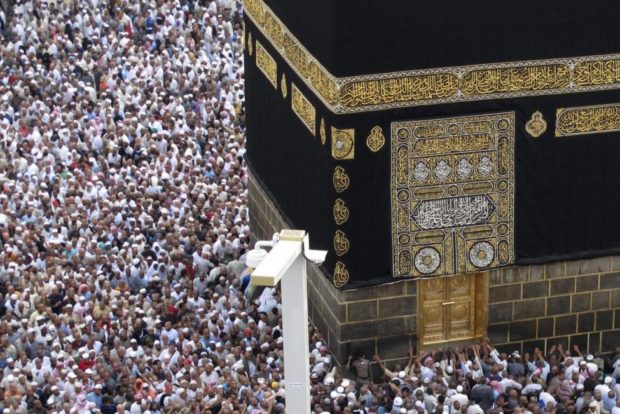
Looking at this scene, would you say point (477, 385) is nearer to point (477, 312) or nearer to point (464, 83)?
point (477, 312)

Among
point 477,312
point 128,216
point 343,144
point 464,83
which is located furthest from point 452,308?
point 128,216

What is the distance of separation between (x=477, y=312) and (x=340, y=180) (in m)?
2.74

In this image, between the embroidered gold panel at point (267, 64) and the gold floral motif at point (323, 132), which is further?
the embroidered gold panel at point (267, 64)

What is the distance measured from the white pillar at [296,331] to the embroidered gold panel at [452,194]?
6.77m

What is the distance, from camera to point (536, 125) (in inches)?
731

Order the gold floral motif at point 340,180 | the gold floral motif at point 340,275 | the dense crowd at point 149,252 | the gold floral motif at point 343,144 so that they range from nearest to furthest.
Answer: the dense crowd at point 149,252
the gold floral motif at point 343,144
the gold floral motif at point 340,180
the gold floral motif at point 340,275

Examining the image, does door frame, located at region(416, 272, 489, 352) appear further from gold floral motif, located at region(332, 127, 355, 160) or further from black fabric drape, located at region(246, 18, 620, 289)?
gold floral motif, located at region(332, 127, 355, 160)

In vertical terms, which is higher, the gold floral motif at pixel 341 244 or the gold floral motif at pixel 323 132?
the gold floral motif at pixel 323 132

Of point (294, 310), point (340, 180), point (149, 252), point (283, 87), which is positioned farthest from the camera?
point (149, 252)

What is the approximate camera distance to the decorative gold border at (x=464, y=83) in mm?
18062

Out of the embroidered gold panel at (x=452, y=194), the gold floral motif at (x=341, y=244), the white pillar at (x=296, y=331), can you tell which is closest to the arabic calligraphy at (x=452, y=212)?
the embroidered gold panel at (x=452, y=194)

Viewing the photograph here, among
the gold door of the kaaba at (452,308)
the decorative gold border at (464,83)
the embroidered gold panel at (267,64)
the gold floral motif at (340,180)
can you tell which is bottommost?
the gold door of the kaaba at (452,308)

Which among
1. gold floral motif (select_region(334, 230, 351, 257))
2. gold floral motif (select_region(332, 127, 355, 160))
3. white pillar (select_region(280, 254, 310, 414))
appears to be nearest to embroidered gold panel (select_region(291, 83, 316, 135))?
gold floral motif (select_region(332, 127, 355, 160))

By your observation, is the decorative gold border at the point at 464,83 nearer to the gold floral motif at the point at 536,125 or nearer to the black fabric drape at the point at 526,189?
the black fabric drape at the point at 526,189
